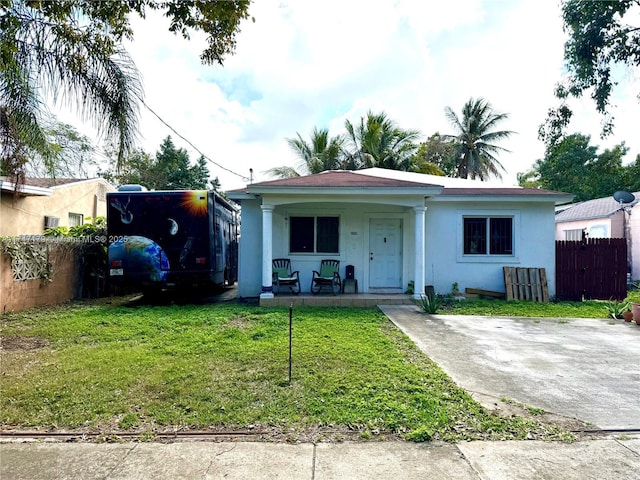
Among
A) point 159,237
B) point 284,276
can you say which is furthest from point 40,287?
point 284,276

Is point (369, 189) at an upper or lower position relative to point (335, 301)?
upper

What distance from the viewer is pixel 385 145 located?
2430 cm

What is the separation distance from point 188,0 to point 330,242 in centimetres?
735

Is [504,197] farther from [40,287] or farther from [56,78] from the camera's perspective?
[40,287]

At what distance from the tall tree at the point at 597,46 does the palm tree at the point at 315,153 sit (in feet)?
49.5

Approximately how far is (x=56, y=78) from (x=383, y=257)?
28.5ft

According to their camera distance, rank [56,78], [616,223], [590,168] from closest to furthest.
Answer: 1. [56,78]
2. [616,223]
3. [590,168]

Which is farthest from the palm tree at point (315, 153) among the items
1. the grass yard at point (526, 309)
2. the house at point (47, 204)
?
the grass yard at point (526, 309)

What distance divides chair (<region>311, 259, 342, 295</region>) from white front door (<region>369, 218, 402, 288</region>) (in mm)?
1034

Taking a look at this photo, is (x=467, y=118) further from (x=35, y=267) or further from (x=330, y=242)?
(x=35, y=267)

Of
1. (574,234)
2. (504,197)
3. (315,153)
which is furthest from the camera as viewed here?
(315,153)

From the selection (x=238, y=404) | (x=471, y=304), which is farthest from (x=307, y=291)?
(x=238, y=404)

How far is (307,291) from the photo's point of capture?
11.4m

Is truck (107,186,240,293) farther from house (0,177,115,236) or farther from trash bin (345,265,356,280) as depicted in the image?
trash bin (345,265,356,280)
